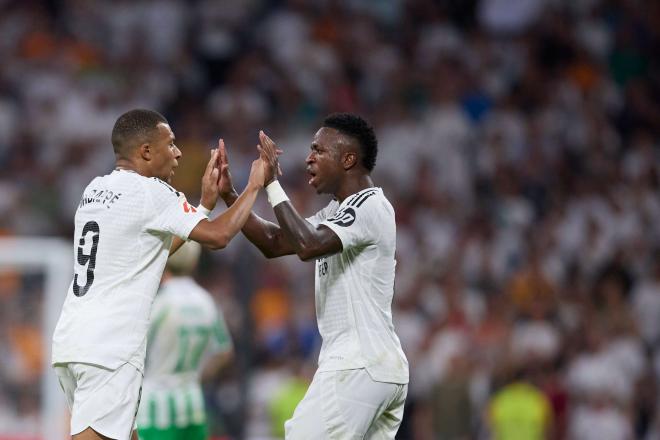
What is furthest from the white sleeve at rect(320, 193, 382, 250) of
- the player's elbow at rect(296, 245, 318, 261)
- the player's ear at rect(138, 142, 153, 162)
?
the player's ear at rect(138, 142, 153, 162)

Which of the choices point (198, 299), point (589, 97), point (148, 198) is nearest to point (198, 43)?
point (589, 97)

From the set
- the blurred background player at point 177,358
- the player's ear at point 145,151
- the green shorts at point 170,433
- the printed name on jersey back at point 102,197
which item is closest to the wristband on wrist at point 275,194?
the player's ear at point 145,151

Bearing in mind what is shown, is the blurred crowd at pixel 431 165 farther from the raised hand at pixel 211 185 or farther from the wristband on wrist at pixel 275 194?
the wristband on wrist at pixel 275 194

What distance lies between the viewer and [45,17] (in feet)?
46.5

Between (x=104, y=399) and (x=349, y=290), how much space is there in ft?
4.23

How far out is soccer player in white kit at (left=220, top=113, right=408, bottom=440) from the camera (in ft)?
18.2

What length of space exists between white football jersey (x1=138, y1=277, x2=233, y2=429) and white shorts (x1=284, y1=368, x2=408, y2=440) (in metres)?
2.57

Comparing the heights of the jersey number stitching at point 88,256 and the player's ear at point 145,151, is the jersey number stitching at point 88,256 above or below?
below

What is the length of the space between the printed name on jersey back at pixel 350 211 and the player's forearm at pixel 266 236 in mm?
474

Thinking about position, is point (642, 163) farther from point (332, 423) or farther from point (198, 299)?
point (332, 423)

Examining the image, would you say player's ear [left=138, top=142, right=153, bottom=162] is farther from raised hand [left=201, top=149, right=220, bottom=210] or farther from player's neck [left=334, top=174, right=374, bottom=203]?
player's neck [left=334, top=174, right=374, bottom=203]

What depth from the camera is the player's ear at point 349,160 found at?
5906 millimetres

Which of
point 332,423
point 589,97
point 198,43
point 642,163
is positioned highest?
point 198,43

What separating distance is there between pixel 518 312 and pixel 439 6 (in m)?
4.70
